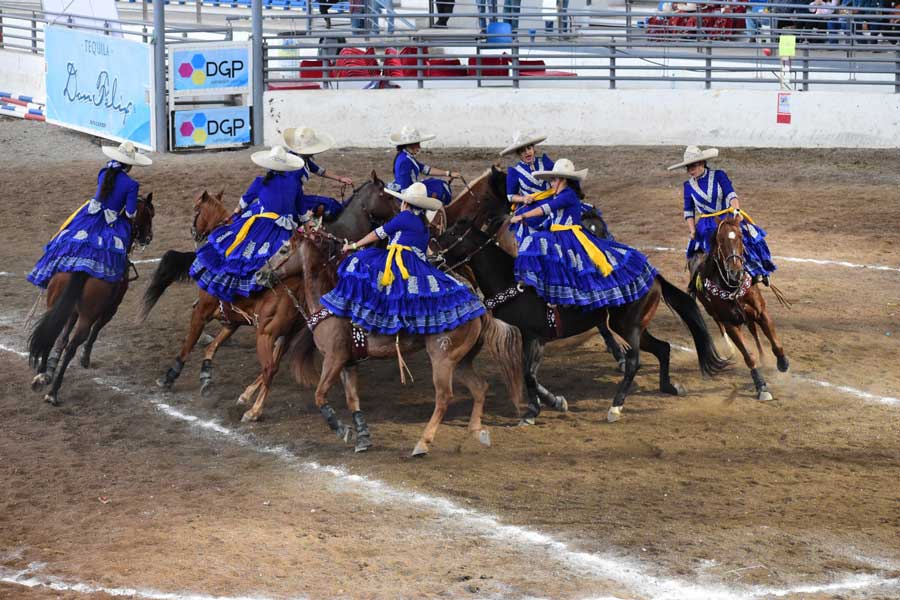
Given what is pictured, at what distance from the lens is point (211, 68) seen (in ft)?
73.2

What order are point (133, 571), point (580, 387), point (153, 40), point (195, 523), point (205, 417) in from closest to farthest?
point (133, 571) < point (195, 523) < point (205, 417) < point (580, 387) < point (153, 40)

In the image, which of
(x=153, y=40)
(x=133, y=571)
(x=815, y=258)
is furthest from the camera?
(x=153, y=40)

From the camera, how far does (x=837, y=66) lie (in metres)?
26.4

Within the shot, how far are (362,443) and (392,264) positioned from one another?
1.43m

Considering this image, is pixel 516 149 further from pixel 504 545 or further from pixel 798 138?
pixel 798 138

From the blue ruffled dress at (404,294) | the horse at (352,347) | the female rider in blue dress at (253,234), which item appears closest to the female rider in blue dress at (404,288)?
the blue ruffled dress at (404,294)

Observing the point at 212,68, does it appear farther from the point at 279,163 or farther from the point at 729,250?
the point at 729,250

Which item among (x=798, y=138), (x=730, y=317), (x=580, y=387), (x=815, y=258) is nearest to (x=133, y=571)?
(x=580, y=387)

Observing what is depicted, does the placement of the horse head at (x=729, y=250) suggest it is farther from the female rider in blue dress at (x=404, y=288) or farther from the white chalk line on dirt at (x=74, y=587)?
the white chalk line on dirt at (x=74, y=587)

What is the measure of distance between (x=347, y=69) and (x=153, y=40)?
348cm

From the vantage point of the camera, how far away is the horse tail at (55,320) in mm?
10961

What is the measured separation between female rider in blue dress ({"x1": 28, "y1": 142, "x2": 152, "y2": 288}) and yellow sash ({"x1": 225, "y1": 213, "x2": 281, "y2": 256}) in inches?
45.9

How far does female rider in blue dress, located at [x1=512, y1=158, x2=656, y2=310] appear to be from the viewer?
1066cm

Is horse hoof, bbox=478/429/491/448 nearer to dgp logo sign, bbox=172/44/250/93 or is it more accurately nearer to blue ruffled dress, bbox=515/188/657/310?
blue ruffled dress, bbox=515/188/657/310
